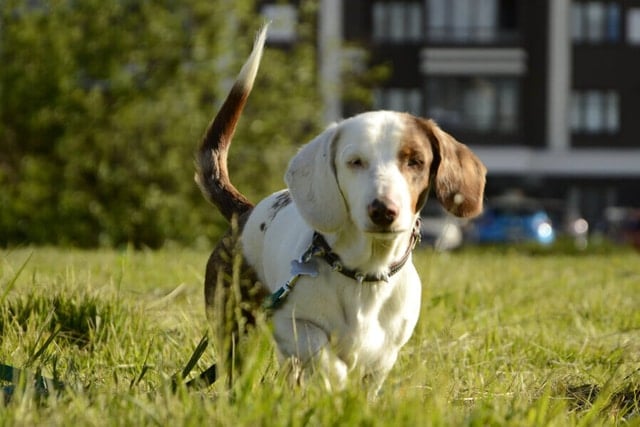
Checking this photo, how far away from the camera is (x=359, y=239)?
3506 mm

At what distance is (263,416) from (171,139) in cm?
1249

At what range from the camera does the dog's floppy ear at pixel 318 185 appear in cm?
342

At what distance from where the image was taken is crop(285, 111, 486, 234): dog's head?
3213 mm

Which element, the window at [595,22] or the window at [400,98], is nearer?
the window at [400,98]

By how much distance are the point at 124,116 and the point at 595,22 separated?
22.5 meters

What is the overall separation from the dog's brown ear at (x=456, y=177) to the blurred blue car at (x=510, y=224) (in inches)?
823

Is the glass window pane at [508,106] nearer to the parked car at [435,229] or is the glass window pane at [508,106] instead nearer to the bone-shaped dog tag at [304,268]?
the parked car at [435,229]

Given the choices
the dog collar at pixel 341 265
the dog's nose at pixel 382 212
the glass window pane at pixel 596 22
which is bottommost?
the glass window pane at pixel 596 22

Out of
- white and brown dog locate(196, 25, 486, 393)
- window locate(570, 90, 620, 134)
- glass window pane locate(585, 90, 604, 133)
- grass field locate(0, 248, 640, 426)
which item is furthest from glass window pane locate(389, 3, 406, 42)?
white and brown dog locate(196, 25, 486, 393)

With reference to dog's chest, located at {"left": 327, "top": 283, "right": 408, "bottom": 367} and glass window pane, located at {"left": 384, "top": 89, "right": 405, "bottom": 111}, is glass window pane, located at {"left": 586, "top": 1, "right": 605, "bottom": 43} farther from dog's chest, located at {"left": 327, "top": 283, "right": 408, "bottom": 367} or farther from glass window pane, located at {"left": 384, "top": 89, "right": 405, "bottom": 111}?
dog's chest, located at {"left": 327, "top": 283, "right": 408, "bottom": 367}

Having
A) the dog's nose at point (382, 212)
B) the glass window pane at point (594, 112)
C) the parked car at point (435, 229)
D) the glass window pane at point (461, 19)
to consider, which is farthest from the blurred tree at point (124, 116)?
the glass window pane at point (594, 112)

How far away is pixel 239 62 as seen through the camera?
51.7 feet

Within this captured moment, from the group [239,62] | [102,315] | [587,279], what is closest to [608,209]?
[239,62]

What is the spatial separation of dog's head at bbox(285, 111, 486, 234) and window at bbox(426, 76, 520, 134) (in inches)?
1172
